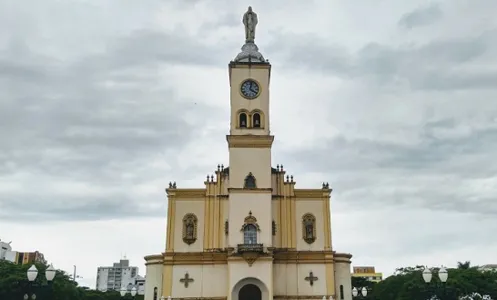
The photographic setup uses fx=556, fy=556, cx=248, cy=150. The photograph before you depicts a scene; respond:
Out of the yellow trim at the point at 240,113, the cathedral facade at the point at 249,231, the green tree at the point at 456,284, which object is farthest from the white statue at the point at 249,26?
the green tree at the point at 456,284

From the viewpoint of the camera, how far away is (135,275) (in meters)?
131

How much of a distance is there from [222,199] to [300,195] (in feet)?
17.2

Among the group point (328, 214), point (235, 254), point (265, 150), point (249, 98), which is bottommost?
point (235, 254)

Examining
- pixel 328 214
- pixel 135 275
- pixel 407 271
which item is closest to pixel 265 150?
pixel 328 214

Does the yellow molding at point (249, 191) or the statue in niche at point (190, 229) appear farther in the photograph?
the statue in niche at point (190, 229)

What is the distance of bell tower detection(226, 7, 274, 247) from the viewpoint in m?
35.1

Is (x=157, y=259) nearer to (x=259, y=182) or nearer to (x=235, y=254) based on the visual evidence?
(x=235, y=254)

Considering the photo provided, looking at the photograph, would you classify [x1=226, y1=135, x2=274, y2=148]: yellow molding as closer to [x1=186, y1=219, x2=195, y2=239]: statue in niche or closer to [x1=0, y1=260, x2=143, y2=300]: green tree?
[x1=186, y1=219, x2=195, y2=239]: statue in niche

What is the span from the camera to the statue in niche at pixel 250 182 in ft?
118

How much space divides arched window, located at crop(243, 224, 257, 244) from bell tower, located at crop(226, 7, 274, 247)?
245mm

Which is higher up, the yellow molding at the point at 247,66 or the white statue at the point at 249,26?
the white statue at the point at 249,26

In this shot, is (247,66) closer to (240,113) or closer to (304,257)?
(240,113)

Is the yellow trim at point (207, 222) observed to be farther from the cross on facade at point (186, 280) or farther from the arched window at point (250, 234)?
the arched window at point (250, 234)

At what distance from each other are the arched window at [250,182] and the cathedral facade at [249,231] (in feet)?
0.21
